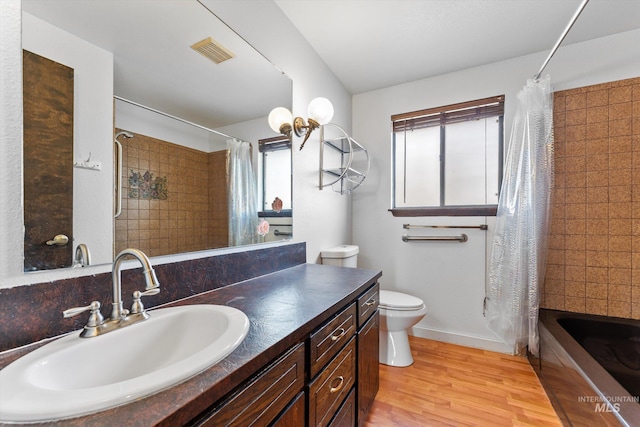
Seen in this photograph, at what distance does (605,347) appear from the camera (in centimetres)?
172

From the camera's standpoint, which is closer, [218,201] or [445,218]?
[218,201]

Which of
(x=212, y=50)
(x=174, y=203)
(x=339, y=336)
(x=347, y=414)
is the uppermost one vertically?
(x=212, y=50)

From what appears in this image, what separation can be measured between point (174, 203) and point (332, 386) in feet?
3.09

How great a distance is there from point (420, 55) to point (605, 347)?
7.91ft

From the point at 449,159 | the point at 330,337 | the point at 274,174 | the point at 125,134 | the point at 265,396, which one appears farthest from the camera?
the point at 449,159

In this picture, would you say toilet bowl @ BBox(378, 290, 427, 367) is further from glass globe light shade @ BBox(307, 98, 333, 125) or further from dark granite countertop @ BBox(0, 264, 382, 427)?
glass globe light shade @ BBox(307, 98, 333, 125)

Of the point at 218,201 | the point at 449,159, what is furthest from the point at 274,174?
the point at 449,159

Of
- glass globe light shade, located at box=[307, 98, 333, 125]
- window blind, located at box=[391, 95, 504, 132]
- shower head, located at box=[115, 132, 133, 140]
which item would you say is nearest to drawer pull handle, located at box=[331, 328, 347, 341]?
shower head, located at box=[115, 132, 133, 140]

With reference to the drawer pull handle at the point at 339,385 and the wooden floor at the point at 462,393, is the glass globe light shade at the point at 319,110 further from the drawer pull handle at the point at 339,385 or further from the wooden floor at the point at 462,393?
the wooden floor at the point at 462,393

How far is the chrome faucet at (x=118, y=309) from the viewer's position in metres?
0.66

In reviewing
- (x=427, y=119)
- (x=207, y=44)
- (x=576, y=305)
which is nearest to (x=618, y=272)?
(x=576, y=305)

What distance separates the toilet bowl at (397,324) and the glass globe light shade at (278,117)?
1.43 m

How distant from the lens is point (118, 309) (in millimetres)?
726

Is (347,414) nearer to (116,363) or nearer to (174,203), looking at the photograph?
(116,363)
